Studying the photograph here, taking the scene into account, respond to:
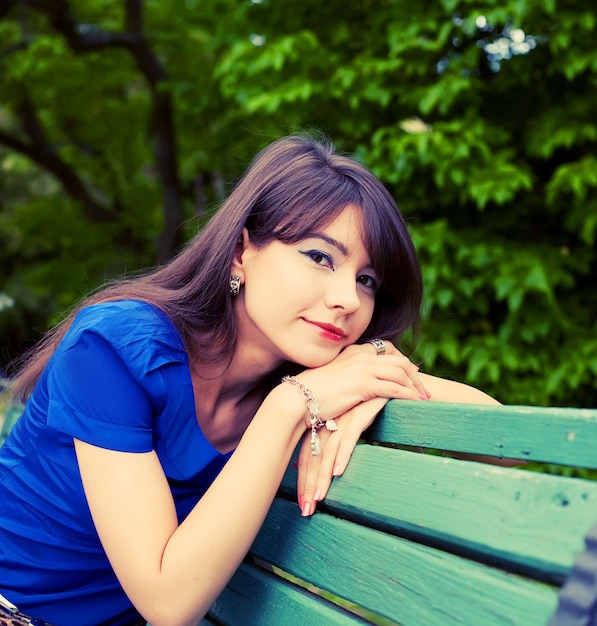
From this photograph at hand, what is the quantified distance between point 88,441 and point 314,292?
20.6 inches

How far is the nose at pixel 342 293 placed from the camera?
1.56 m

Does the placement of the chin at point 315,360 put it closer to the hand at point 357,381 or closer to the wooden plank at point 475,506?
the hand at point 357,381

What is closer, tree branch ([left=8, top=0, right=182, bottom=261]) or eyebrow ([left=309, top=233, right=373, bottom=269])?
eyebrow ([left=309, top=233, right=373, bottom=269])

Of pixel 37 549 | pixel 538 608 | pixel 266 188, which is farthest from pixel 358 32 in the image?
pixel 538 608

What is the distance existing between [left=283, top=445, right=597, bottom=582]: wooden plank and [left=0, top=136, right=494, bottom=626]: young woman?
115 mm

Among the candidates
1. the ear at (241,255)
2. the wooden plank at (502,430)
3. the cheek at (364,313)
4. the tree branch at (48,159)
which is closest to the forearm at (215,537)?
the wooden plank at (502,430)

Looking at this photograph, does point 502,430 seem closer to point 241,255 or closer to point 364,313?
point 364,313

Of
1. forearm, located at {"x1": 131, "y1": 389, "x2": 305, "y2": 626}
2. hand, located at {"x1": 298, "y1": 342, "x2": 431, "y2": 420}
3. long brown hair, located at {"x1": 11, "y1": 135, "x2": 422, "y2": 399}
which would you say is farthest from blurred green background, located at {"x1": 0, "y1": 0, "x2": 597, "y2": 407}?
forearm, located at {"x1": 131, "y1": 389, "x2": 305, "y2": 626}

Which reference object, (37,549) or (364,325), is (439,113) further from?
(37,549)

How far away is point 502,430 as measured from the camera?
3.65 feet

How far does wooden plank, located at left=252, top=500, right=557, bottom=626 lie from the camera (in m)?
0.95

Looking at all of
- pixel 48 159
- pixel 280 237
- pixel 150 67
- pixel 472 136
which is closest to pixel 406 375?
pixel 280 237

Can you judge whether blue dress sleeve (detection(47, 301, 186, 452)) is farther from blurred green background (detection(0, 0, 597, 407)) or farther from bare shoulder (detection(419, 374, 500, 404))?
blurred green background (detection(0, 0, 597, 407))

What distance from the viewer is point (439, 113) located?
4.14 meters
